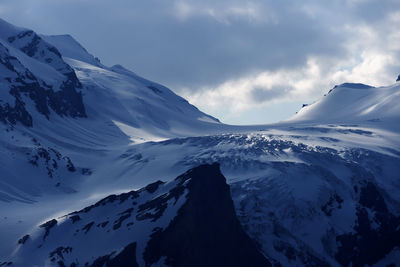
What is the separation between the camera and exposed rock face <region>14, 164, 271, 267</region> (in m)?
158

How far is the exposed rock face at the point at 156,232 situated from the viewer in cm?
15800

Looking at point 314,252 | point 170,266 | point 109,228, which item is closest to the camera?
point 170,266

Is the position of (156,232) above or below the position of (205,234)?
above

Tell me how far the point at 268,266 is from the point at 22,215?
2619 inches

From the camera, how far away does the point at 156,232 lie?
162 m

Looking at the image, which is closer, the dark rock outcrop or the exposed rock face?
the dark rock outcrop

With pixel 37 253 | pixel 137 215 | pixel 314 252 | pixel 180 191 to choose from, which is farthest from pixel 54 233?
pixel 314 252

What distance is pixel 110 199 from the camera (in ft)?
604

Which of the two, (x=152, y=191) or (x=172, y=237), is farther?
(x=152, y=191)

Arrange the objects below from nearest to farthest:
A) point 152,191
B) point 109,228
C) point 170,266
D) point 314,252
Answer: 1. point 170,266
2. point 109,228
3. point 152,191
4. point 314,252

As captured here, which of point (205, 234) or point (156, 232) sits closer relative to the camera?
point (156, 232)

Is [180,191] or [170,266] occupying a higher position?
[180,191]

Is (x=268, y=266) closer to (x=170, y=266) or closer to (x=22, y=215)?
(x=170, y=266)

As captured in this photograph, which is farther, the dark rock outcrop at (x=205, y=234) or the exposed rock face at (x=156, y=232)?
the exposed rock face at (x=156, y=232)
